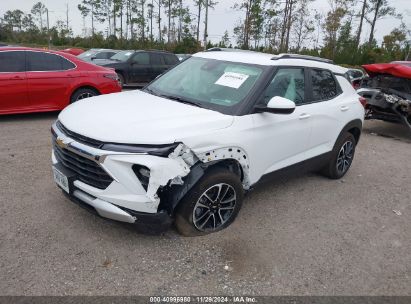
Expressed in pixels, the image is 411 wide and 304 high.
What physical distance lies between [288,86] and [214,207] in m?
1.65

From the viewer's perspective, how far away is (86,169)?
316 centimetres

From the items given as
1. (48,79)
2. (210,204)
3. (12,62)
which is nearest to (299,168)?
(210,204)

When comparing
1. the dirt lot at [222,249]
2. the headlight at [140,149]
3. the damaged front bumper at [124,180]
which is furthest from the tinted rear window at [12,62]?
the headlight at [140,149]

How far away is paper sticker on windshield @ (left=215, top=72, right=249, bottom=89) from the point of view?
391 cm

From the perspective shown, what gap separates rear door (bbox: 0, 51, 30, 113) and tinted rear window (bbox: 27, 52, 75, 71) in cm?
14

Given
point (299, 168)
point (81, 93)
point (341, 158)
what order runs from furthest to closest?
point (81, 93) → point (341, 158) → point (299, 168)

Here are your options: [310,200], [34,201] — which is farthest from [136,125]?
[310,200]

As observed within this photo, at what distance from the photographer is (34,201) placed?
409 cm

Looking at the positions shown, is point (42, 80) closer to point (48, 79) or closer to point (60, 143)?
point (48, 79)

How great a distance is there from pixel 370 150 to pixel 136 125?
18.9 ft

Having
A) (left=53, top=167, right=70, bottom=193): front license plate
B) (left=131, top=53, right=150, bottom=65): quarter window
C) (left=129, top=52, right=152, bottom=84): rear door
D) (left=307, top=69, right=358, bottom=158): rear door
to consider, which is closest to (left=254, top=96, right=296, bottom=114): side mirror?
(left=307, top=69, right=358, bottom=158): rear door

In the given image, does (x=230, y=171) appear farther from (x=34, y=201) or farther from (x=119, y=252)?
(x=34, y=201)

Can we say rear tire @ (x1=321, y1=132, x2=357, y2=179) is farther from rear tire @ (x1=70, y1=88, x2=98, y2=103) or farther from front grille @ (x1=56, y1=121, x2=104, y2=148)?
rear tire @ (x1=70, y1=88, x2=98, y2=103)

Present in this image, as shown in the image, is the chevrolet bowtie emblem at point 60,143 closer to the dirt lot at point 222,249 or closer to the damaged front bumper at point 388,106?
the dirt lot at point 222,249
